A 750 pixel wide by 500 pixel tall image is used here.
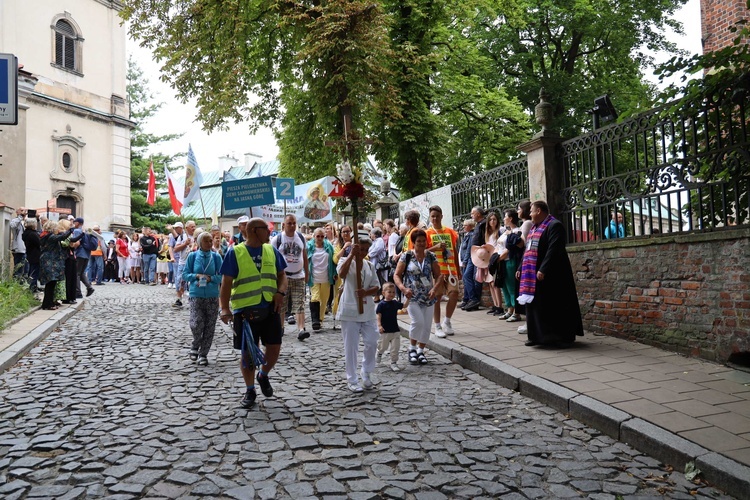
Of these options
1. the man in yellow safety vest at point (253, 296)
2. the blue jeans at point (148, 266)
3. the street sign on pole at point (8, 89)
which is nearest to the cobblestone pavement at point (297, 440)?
the man in yellow safety vest at point (253, 296)

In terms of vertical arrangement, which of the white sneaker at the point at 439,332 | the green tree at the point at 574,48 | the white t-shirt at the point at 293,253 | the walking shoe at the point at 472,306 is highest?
the green tree at the point at 574,48

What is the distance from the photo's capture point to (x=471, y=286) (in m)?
12.6

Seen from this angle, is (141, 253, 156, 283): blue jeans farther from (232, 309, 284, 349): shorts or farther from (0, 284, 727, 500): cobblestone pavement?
(232, 309, 284, 349): shorts

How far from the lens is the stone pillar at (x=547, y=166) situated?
994 cm

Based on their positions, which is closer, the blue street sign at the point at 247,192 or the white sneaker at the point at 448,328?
the white sneaker at the point at 448,328

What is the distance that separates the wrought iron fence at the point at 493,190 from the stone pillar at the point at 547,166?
571 millimetres

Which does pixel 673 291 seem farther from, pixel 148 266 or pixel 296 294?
pixel 148 266

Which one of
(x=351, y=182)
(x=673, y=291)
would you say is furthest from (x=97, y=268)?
(x=673, y=291)

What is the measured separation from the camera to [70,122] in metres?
28.3

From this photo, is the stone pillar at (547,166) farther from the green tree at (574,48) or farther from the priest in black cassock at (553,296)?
the green tree at (574,48)

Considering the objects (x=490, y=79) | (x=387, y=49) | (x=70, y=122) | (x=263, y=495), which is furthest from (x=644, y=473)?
(x=70, y=122)

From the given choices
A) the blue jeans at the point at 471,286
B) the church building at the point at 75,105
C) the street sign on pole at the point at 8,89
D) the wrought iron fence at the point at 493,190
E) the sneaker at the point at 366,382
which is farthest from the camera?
the church building at the point at 75,105

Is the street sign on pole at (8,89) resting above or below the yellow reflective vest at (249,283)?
above

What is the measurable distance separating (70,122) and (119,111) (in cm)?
302
